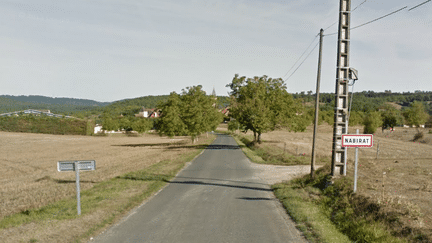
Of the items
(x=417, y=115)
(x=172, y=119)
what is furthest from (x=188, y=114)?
(x=417, y=115)

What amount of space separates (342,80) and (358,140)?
299 centimetres

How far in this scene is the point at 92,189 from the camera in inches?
542

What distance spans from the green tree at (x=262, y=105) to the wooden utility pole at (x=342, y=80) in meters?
24.2

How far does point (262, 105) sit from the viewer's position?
3772 cm

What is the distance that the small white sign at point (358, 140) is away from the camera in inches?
422

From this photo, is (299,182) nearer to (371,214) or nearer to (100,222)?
(371,214)

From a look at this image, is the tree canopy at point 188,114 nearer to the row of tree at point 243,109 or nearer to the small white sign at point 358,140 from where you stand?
the row of tree at point 243,109

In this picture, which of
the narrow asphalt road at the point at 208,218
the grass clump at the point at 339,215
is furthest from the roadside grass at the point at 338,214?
the narrow asphalt road at the point at 208,218

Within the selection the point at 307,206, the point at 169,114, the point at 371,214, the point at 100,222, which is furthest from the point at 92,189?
the point at 169,114

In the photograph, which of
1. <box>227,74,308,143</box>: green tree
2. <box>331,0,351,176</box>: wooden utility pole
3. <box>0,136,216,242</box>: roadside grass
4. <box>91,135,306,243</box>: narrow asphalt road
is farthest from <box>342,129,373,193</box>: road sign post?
<box>227,74,308,143</box>: green tree

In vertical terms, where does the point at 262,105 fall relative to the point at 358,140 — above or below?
above

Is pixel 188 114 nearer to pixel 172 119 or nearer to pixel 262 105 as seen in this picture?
pixel 172 119

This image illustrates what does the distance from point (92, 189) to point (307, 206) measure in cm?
979

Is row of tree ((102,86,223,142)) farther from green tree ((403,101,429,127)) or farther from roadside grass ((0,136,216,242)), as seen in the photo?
green tree ((403,101,429,127))
